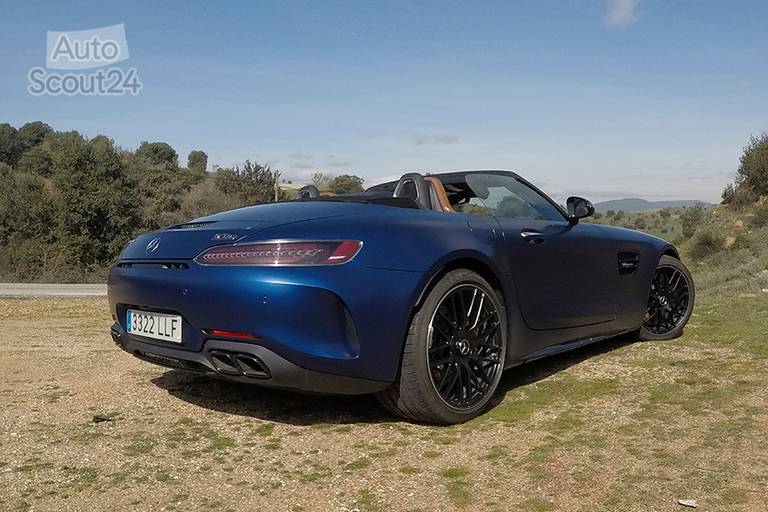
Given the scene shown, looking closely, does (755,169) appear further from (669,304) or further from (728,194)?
(669,304)

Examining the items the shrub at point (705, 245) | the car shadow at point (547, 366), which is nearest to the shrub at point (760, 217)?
the shrub at point (705, 245)

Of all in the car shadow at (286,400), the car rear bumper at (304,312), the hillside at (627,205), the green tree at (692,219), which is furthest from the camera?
the green tree at (692,219)

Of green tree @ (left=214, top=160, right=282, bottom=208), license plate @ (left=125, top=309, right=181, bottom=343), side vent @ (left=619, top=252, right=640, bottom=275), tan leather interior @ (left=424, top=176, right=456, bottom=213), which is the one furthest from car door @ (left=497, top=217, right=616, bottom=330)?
green tree @ (left=214, top=160, right=282, bottom=208)

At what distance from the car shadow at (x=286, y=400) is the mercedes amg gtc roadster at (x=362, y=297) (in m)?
0.28

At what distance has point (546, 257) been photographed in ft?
12.8

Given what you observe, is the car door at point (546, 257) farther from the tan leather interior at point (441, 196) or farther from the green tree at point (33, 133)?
the green tree at point (33, 133)

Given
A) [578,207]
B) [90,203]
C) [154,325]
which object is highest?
[90,203]

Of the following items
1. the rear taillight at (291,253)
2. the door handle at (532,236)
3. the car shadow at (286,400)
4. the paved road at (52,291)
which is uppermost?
the door handle at (532,236)

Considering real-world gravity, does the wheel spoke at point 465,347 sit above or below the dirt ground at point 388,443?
above

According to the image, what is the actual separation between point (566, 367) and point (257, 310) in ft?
7.86

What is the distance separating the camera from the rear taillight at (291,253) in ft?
9.27

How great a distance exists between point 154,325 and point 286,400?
88cm

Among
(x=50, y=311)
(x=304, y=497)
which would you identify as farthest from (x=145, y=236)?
(x=50, y=311)

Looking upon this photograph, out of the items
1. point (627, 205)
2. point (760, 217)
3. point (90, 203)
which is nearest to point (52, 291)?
point (627, 205)
